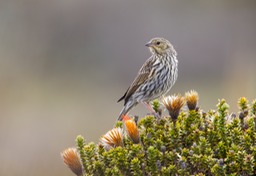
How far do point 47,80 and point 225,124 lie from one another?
45.1 ft

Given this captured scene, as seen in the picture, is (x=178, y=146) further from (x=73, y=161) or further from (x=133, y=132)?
(x=73, y=161)

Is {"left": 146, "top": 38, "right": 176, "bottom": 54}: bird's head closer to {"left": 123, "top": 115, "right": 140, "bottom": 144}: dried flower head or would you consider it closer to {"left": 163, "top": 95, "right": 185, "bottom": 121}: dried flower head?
{"left": 163, "top": 95, "right": 185, "bottom": 121}: dried flower head

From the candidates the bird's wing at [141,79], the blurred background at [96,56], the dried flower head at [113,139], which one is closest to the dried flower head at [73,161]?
the dried flower head at [113,139]

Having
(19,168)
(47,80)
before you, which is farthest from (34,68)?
(19,168)

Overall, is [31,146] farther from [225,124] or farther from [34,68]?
[225,124]

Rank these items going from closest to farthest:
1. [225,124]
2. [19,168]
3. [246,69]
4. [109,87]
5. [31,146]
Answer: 1. [225,124]
2. [19,168]
3. [31,146]
4. [246,69]
5. [109,87]

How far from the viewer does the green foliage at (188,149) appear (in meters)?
4.56

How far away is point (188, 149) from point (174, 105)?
0.43m

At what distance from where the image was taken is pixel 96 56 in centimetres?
1900

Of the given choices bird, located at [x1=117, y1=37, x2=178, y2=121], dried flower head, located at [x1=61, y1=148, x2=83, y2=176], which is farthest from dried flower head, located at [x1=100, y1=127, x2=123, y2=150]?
bird, located at [x1=117, y1=37, x2=178, y2=121]

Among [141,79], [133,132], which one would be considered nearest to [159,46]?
[141,79]

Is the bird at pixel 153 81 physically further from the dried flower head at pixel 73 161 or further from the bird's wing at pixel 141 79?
the dried flower head at pixel 73 161

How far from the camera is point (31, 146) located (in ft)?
47.7

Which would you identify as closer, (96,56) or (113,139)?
(113,139)
